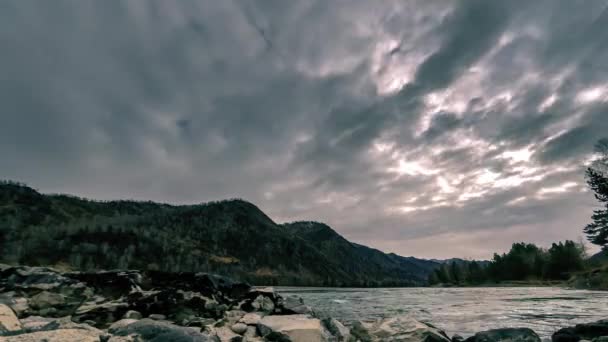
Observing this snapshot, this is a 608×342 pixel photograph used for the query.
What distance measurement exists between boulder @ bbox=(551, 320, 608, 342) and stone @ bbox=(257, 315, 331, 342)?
987 cm

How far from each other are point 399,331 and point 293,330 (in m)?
4.43

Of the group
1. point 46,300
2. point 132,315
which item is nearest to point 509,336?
point 132,315

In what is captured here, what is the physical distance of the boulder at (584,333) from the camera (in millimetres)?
12248

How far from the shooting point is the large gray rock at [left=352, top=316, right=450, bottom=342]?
11.1 m

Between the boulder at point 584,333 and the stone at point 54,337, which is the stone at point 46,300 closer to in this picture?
the stone at point 54,337

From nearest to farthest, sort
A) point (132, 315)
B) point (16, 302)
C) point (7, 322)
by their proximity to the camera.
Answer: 1. point (7, 322)
2. point (132, 315)
3. point (16, 302)

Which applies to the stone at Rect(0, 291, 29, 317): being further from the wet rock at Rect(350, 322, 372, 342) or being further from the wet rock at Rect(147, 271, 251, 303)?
the wet rock at Rect(350, 322, 372, 342)

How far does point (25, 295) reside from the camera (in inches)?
571

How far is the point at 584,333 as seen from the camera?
41.0ft

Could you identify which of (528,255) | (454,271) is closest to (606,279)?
(528,255)

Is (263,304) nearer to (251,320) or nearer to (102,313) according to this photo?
(251,320)

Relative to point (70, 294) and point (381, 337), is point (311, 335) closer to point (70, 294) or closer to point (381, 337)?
point (381, 337)

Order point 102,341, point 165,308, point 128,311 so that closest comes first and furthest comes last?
1. point 102,341
2. point 128,311
3. point 165,308

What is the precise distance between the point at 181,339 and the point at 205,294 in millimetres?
9759
